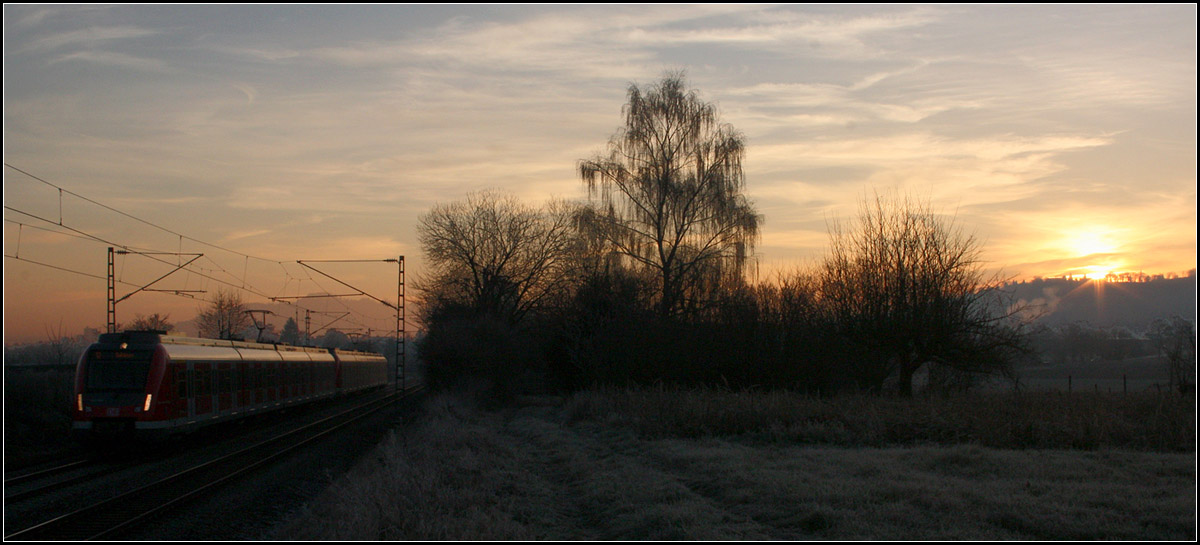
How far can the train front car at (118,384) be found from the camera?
20.3 metres

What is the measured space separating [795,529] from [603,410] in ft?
46.3

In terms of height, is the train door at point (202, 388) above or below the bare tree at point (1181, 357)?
below

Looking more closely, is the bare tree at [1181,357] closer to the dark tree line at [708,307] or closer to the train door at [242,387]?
the dark tree line at [708,307]

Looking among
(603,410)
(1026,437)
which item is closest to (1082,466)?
(1026,437)

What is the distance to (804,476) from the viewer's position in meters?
11.6

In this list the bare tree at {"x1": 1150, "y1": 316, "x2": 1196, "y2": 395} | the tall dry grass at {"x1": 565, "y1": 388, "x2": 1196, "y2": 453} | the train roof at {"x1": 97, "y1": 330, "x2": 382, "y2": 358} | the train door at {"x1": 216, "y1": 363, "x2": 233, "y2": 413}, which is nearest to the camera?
the tall dry grass at {"x1": 565, "y1": 388, "x2": 1196, "y2": 453}

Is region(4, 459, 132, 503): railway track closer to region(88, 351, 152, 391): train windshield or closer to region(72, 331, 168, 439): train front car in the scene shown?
region(72, 331, 168, 439): train front car

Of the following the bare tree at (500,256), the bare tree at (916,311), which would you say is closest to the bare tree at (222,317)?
the bare tree at (500,256)

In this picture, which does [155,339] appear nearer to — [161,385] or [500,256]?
[161,385]

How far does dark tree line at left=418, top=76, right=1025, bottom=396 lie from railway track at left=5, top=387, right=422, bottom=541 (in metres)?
12.0

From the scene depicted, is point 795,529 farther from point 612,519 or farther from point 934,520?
point 612,519

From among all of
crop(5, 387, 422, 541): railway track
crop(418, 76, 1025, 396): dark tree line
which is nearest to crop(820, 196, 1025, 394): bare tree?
crop(418, 76, 1025, 396): dark tree line

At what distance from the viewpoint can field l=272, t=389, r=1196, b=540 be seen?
9.05 m

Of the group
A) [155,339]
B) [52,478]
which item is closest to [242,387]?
[155,339]
